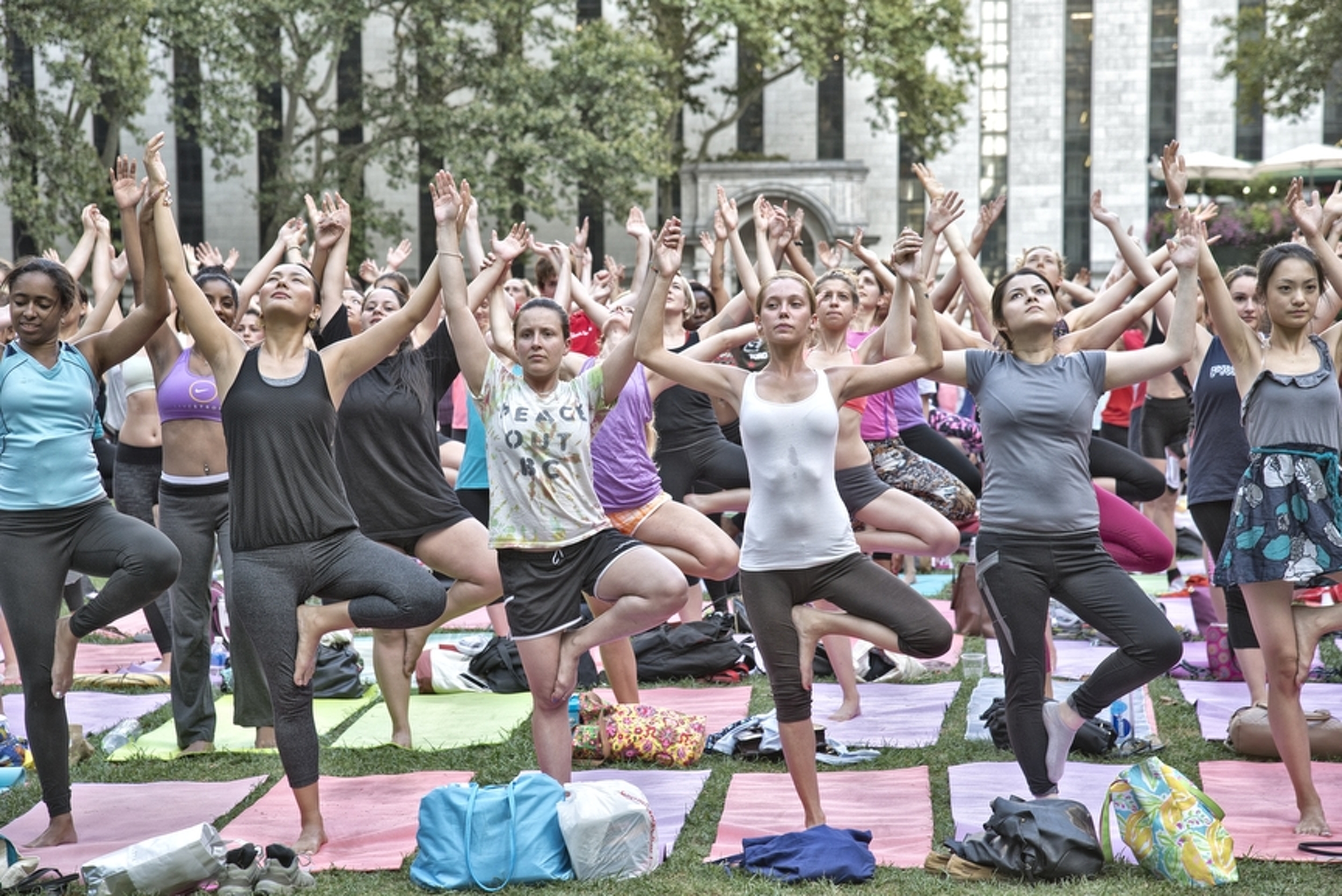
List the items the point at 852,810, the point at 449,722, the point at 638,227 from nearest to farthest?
the point at 852,810 < the point at 638,227 < the point at 449,722

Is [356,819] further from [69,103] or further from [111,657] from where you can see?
[69,103]

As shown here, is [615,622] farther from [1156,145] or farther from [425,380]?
[1156,145]

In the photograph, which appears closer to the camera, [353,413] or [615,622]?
[615,622]

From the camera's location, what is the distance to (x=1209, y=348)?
7176 millimetres

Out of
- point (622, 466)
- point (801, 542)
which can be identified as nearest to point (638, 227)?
point (622, 466)

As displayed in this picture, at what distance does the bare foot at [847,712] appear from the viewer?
7.82 metres

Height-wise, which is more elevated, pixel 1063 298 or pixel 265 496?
pixel 1063 298

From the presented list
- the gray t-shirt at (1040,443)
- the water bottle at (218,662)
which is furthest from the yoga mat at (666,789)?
the water bottle at (218,662)

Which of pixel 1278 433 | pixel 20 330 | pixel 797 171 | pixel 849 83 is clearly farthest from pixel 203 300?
pixel 849 83

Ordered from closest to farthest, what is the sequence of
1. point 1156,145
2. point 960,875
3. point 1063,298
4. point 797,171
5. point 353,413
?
point 960,875, point 353,413, point 1063,298, point 797,171, point 1156,145

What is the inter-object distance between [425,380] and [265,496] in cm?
174

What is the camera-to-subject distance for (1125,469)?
28.0 ft

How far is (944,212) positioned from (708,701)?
138 inches

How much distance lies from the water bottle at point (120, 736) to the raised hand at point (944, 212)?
16.2 ft
